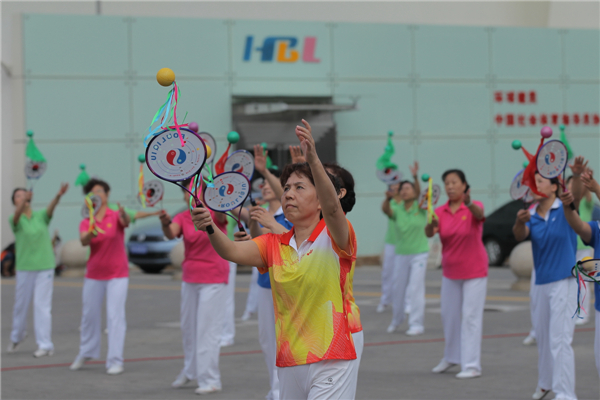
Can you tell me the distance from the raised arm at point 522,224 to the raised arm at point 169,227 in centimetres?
317

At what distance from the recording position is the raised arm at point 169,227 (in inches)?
303

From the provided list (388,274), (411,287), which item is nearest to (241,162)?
(411,287)

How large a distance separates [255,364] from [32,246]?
329 cm

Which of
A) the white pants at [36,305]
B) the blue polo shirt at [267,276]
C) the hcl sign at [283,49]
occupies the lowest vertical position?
the white pants at [36,305]

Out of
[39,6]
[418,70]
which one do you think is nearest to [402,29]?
[418,70]

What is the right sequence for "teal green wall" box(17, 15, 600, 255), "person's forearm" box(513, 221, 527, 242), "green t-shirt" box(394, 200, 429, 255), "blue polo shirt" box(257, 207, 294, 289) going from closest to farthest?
"blue polo shirt" box(257, 207, 294, 289), "person's forearm" box(513, 221, 527, 242), "green t-shirt" box(394, 200, 429, 255), "teal green wall" box(17, 15, 600, 255)

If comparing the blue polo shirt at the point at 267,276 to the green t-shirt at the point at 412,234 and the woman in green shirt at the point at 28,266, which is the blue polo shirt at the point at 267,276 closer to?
the woman in green shirt at the point at 28,266

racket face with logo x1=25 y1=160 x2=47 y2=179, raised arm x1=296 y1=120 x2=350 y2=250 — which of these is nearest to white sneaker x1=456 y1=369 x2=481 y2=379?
raised arm x1=296 y1=120 x2=350 y2=250

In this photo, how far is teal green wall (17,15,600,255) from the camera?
22.7 m

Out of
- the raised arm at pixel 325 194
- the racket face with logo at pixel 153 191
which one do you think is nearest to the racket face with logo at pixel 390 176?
the racket face with logo at pixel 153 191

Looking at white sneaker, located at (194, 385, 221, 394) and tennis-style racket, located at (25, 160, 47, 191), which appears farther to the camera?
tennis-style racket, located at (25, 160, 47, 191)

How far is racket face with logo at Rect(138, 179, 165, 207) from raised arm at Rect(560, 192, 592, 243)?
418cm

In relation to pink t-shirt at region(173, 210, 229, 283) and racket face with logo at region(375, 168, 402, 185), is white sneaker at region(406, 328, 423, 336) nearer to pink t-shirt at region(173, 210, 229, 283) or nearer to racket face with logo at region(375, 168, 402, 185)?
racket face with logo at region(375, 168, 402, 185)

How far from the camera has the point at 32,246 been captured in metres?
10.3
